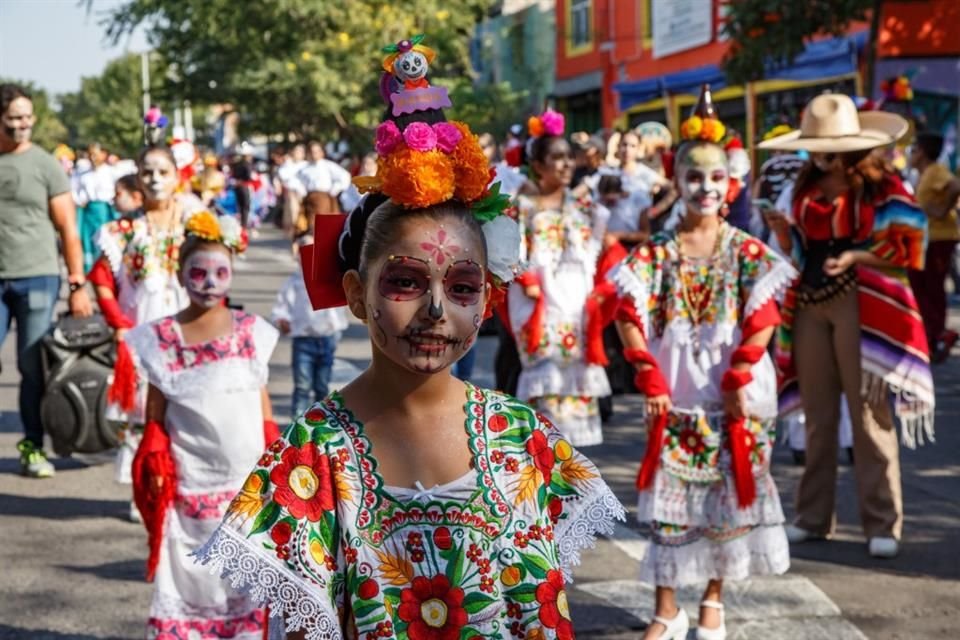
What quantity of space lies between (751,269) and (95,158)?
1825 cm

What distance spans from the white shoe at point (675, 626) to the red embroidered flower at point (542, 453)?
242cm

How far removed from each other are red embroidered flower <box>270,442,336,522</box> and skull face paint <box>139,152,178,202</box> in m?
4.55

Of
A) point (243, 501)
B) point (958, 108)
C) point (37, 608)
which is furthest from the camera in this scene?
point (958, 108)

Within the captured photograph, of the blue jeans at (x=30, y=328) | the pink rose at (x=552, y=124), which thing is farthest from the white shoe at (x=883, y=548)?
the blue jeans at (x=30, y=328)

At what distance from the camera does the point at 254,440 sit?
215 inches

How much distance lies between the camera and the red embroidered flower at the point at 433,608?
2877 mm

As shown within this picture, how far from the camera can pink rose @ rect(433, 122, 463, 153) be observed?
2939 millimetres

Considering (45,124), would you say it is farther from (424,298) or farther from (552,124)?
(424,298)

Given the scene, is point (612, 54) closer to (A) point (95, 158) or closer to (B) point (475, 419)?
(A) point (95, 158)

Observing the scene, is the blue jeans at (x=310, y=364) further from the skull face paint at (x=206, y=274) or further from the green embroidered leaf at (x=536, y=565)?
the green embroidered leaf at (x=536, y=565)

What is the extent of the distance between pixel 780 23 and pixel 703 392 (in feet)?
35.5

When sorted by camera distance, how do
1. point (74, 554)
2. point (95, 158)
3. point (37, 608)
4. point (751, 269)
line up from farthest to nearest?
point (95, 158) < point (74, 554) < point (37, 608) < point (751, 269)

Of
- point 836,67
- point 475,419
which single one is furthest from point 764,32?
point 475,419

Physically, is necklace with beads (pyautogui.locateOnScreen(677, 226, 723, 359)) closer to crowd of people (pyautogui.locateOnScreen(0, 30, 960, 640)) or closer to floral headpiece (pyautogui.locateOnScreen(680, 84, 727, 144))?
crowd of people (pyautogui.locateOnScreen(0, 30, 960, 640))
